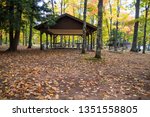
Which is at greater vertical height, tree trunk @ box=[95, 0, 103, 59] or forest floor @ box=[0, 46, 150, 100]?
tree trunk @ box=[95, 0, 103, 59]

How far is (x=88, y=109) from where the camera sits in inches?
212

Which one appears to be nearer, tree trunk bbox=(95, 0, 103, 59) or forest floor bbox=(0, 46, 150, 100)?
forest floor bbox=(0, 46, 150, 100)

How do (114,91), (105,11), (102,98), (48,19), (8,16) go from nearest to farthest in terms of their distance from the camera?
(102,98) → (114,91) → (8,16) → (48,19) → (105,11)

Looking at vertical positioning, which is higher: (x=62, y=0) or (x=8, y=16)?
(x=62, y=0)

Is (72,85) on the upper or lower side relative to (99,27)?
lower

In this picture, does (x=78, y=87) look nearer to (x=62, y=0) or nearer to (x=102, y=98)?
(x=102, y=98)

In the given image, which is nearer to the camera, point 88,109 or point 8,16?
point 88,109

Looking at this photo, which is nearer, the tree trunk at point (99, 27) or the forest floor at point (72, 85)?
the forest floor at point (72, 85)

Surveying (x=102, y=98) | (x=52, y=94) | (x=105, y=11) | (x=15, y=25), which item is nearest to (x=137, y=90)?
(x=102, y=98)

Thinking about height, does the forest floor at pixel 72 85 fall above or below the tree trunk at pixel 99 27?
below

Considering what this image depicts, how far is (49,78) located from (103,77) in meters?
2.30

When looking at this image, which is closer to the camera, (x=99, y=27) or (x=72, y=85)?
(x=72, y=85)

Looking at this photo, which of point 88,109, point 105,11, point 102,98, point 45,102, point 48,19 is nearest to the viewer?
point 88,109

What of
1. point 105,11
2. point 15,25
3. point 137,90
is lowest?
point 137,90
